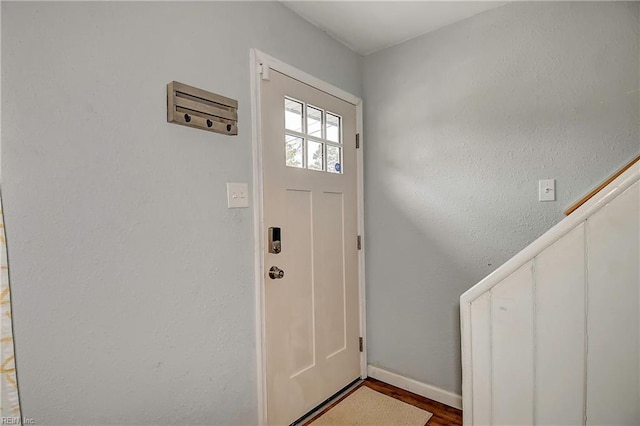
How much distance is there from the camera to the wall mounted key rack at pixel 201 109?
1310 millimetres

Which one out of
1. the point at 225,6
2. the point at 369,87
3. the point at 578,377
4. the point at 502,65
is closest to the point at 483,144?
the point at 502,65

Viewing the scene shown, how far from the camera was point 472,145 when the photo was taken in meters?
1.91

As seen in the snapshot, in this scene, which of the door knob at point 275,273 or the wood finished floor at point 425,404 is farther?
the wood finished floor at point 425,404

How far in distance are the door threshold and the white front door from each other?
3cm

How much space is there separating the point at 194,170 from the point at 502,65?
1.72m

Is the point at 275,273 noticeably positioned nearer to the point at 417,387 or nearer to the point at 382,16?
the point at 417,387

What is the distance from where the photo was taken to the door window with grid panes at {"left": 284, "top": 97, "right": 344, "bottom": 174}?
183cm

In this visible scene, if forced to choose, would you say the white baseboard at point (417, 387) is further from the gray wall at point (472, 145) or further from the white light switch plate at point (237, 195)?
the white light switch plate at point (237, 195)

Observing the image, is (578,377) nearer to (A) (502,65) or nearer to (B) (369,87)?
(A) (502,65)

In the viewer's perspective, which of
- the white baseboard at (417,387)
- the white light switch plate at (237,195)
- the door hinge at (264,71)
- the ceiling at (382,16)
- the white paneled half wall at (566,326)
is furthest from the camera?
the white baseboard at (417,387)

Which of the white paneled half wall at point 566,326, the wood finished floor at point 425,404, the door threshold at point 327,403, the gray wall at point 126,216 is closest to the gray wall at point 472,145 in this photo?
the wood finished floor at point 425,404

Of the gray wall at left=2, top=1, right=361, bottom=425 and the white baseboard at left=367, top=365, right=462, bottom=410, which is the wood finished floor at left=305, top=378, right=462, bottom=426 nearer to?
the white baseboard at left=367, top=365, right=462, bottom=410

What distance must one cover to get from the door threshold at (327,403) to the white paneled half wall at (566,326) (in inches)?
39.6

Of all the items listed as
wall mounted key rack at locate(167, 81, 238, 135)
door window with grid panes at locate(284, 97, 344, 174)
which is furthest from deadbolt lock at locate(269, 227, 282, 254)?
wall mounted key rack at locate(167, 81, 238, 135)
